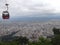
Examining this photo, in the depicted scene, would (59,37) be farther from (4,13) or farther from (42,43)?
(4,13)

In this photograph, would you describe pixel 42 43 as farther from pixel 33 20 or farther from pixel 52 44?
pixel 33 20

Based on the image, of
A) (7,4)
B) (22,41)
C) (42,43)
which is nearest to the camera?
(7,4)

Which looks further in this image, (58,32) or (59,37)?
(58,32)

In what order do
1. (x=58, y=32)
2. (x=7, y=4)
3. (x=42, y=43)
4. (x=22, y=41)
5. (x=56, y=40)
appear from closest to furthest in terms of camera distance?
1. (x=7, y=4)
2. (x=42, y=43)
3. (x=56, y=40)
4. (x=22, y=41)
5. (x=58, y=32)

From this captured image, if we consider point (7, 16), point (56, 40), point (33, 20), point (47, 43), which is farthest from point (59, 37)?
point (33, 20)

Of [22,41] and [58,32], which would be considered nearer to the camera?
[22,41]

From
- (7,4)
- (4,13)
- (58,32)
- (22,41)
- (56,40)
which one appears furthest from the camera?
(58,32)

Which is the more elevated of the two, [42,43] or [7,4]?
[7,4]

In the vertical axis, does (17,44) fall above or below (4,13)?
below

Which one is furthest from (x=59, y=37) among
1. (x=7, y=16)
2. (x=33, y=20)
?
(x=33, y=20)
